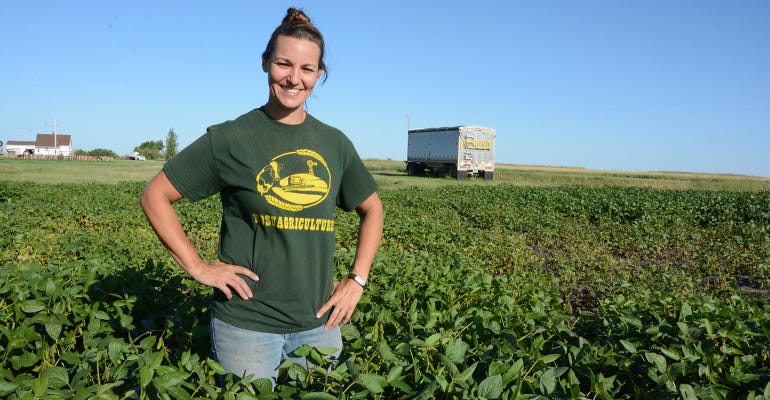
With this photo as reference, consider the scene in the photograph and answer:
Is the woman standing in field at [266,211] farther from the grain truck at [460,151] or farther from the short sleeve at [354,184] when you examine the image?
the grain truck at [460,151]

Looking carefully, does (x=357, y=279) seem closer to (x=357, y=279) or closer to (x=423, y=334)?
(x=357, y=279)

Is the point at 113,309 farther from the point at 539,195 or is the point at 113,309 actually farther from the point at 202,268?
the point at 539,195

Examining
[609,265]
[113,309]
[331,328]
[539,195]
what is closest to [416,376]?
[331,328]

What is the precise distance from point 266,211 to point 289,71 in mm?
563

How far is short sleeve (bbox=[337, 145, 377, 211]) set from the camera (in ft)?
8.20

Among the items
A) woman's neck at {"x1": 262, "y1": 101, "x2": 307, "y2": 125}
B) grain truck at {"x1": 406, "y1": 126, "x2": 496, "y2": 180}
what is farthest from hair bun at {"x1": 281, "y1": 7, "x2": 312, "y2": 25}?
grain truck at {"x1": 406, "y1": 126, "x2": 496, "y2": 180}

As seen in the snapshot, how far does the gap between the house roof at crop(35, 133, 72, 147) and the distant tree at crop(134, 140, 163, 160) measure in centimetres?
1237

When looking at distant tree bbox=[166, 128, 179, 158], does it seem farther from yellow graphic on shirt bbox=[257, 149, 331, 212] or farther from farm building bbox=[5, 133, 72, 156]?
yellow graphic on shirt bbox=[257, 149, 331, 212]

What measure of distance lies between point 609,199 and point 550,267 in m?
10.8

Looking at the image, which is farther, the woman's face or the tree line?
the tree line

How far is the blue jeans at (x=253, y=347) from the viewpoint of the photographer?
2176mm

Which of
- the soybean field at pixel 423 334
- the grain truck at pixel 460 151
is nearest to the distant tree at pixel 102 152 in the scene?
the grain truck at pixel 460 151

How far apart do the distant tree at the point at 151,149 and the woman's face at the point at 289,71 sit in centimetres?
10987

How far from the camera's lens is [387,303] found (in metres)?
3.58
